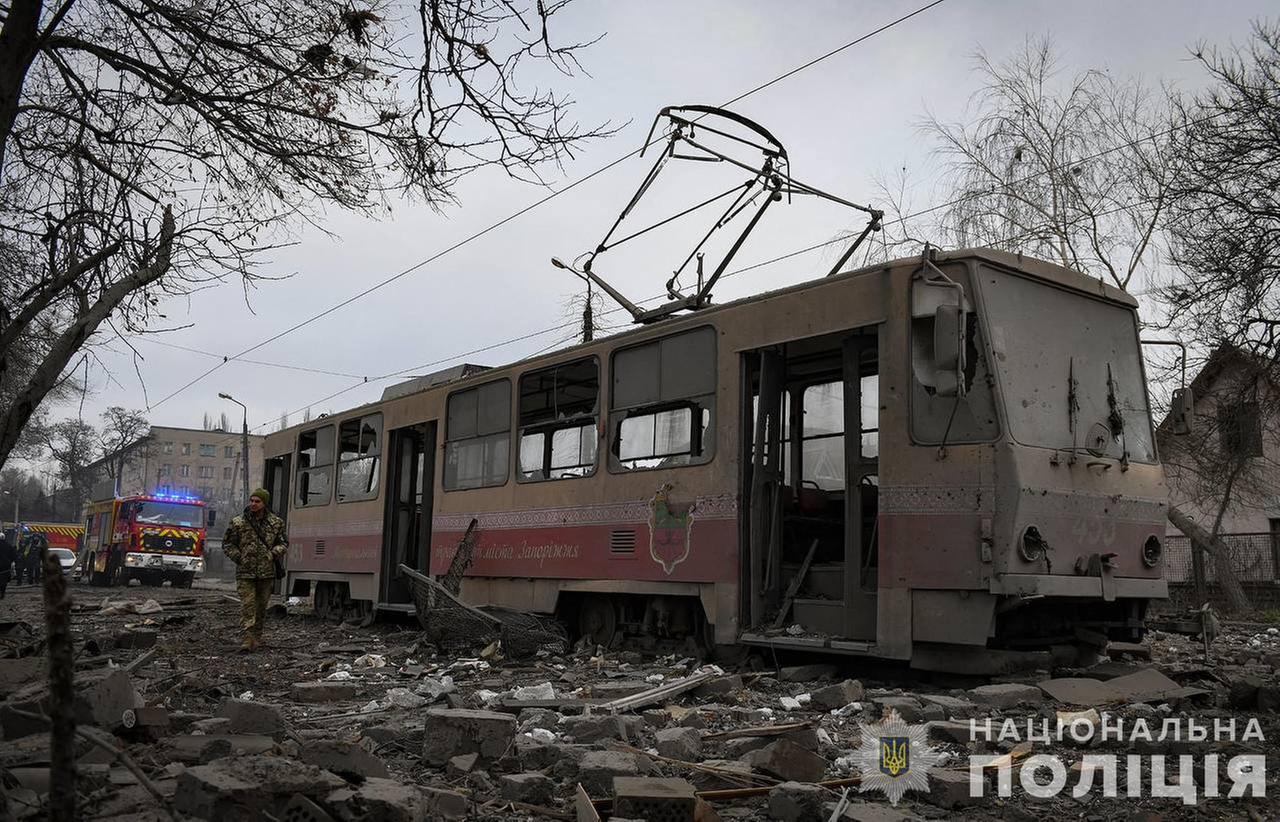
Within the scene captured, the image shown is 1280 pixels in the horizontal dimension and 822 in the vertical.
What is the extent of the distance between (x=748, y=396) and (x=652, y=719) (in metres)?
3.13

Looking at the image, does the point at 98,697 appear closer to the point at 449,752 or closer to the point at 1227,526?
the point at 449,752

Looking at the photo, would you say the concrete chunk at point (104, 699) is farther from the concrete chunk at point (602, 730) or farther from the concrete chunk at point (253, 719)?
the concrete chunk at point (602, 730)

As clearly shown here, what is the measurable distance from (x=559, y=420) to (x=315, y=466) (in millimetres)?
7327

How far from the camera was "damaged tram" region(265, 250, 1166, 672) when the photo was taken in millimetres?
6988

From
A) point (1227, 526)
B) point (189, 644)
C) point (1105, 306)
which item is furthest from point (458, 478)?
point (1227, 526)

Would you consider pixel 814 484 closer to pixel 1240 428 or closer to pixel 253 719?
pixel 253 719

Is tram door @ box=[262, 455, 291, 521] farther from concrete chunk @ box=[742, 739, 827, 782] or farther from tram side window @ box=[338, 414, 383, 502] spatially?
concrete chunk @ box=[742, 739, 827, 782]

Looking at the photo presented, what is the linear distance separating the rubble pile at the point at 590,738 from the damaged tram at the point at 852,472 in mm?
555

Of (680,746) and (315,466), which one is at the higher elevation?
(315,466)

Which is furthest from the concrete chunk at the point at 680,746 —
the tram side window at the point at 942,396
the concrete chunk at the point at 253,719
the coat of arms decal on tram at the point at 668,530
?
the coat of arms decal on tram at the point at 668,530

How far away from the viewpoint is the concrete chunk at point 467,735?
16.3 feet

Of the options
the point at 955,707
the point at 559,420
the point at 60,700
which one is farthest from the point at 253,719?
the point at 559,420

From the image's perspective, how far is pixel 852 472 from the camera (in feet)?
26.2

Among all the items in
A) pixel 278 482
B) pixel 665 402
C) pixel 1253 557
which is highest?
pixel 665 402
